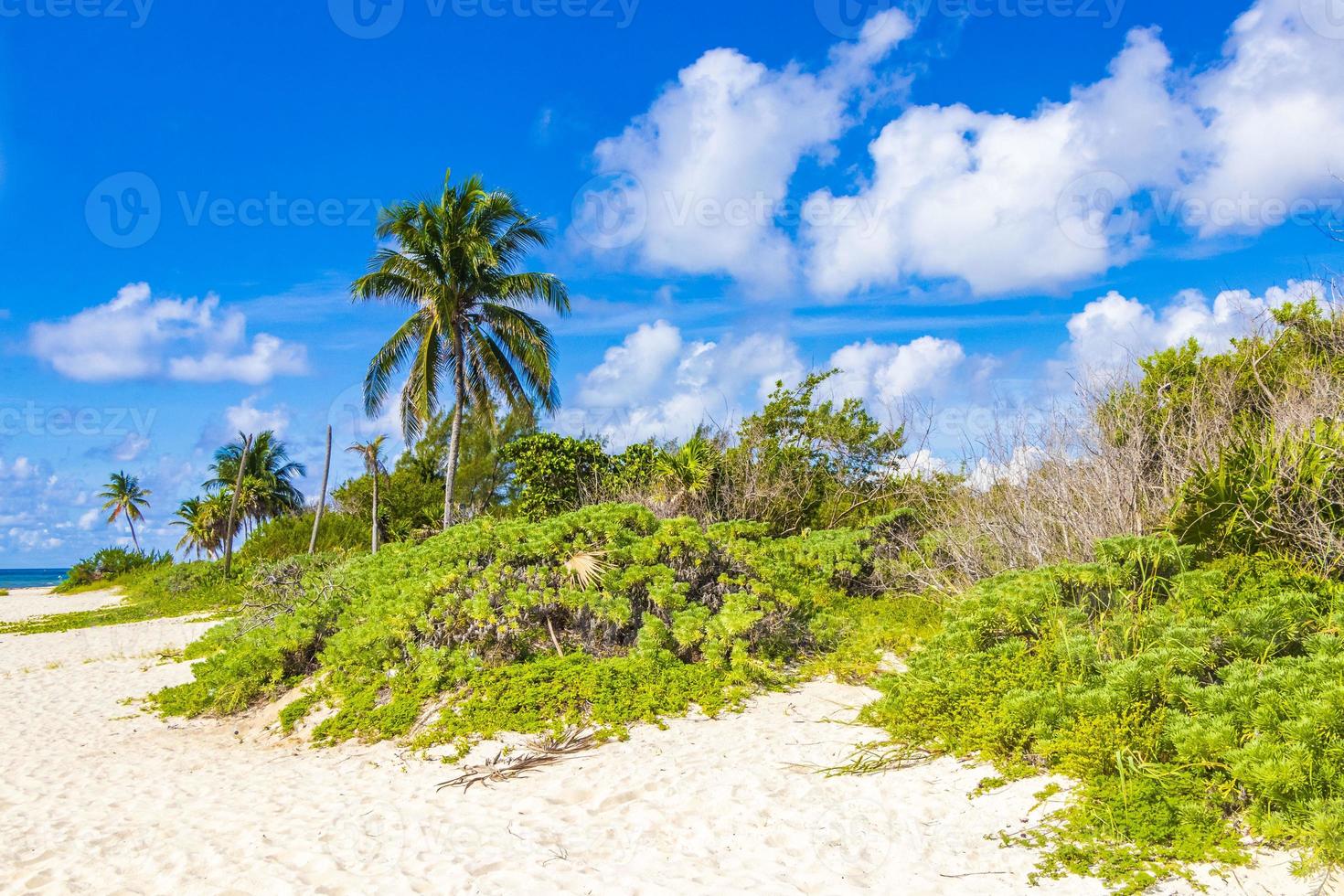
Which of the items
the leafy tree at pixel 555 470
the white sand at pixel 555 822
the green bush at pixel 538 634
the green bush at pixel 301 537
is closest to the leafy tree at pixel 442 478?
the green bush at pixel 301 537

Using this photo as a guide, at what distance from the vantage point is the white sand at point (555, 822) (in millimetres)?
4348

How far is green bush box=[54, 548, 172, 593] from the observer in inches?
1362

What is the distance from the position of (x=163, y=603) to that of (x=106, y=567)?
52.6 ft

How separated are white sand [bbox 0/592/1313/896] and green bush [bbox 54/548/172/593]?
107ft

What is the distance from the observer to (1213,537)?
23.5 feet

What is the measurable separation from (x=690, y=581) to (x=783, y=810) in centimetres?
413

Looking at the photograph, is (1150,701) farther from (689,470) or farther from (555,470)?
(555,470)

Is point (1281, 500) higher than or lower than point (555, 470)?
lower

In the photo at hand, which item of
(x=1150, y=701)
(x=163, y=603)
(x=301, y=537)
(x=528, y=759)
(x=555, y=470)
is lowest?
(x=528, y=759)

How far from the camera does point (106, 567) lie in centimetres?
3534

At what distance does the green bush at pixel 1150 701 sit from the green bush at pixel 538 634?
2.06 meters

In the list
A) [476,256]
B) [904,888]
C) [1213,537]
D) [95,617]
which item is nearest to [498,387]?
[476,256]

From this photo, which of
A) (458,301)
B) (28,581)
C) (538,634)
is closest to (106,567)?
(458,301)

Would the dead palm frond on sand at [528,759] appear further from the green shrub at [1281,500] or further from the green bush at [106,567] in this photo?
the green bush at [106,567]
